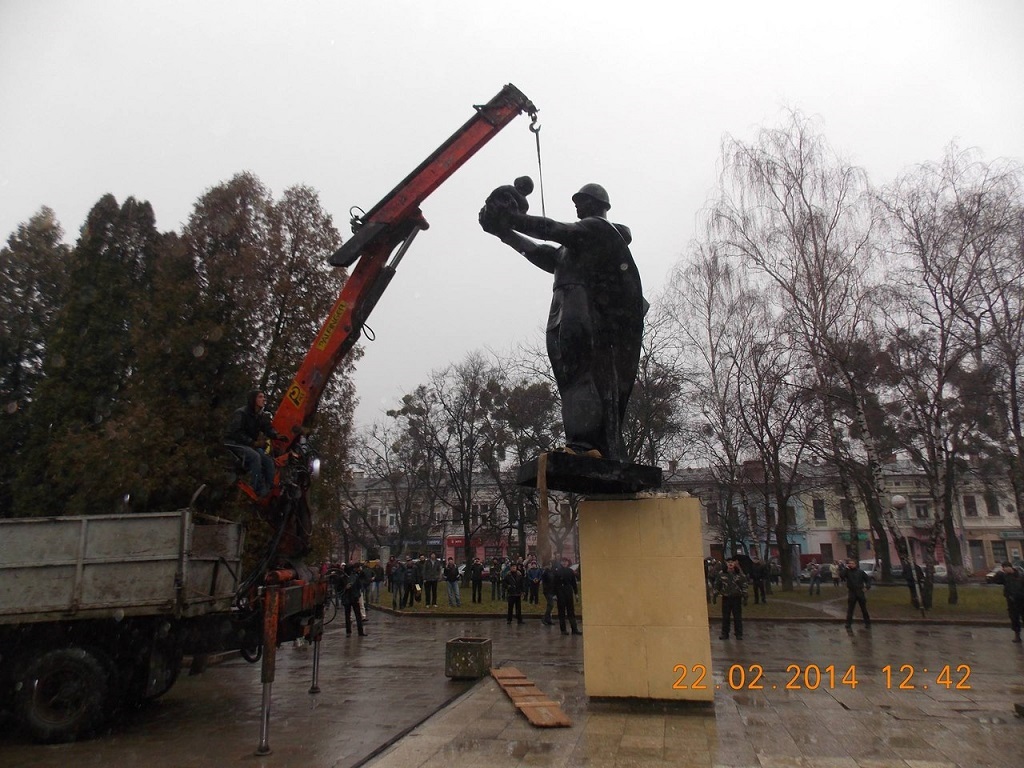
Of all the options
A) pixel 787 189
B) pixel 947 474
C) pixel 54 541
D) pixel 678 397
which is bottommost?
pixel 54 541

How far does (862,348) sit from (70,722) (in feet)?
69.4

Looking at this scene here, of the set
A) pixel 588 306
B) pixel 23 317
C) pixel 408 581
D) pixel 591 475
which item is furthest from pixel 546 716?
pixel 23 317

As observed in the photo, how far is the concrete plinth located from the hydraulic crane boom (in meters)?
4.18

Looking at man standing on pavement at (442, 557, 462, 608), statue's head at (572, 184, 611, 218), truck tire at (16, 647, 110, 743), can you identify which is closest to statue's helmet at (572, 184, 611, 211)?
statue's head at (572, 184, 611, 218)

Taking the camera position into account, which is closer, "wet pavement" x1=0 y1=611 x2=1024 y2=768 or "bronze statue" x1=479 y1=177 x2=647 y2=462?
"wet pavement" x1=0 y1=611 x2=1024 y2=768

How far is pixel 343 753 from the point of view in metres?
5.74

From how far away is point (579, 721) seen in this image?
20.8 ft

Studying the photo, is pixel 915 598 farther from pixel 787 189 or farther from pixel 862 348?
pixel 787 189

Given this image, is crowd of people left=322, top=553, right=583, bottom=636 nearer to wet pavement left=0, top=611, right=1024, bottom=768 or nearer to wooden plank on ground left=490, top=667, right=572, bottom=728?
wooden plank on ground left=490, top=667, right=572, bottom=728

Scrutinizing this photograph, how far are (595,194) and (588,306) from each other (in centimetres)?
121

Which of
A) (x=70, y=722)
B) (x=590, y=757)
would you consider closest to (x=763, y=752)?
(x=590, y=757)

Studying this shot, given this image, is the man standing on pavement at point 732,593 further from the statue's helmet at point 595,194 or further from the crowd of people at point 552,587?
the statue's helmet at point 595,194

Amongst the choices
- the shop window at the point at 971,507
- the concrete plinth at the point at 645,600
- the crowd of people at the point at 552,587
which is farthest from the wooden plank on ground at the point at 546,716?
the shop window at the point at 971,507

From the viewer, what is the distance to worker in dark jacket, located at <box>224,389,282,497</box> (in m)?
7.60
